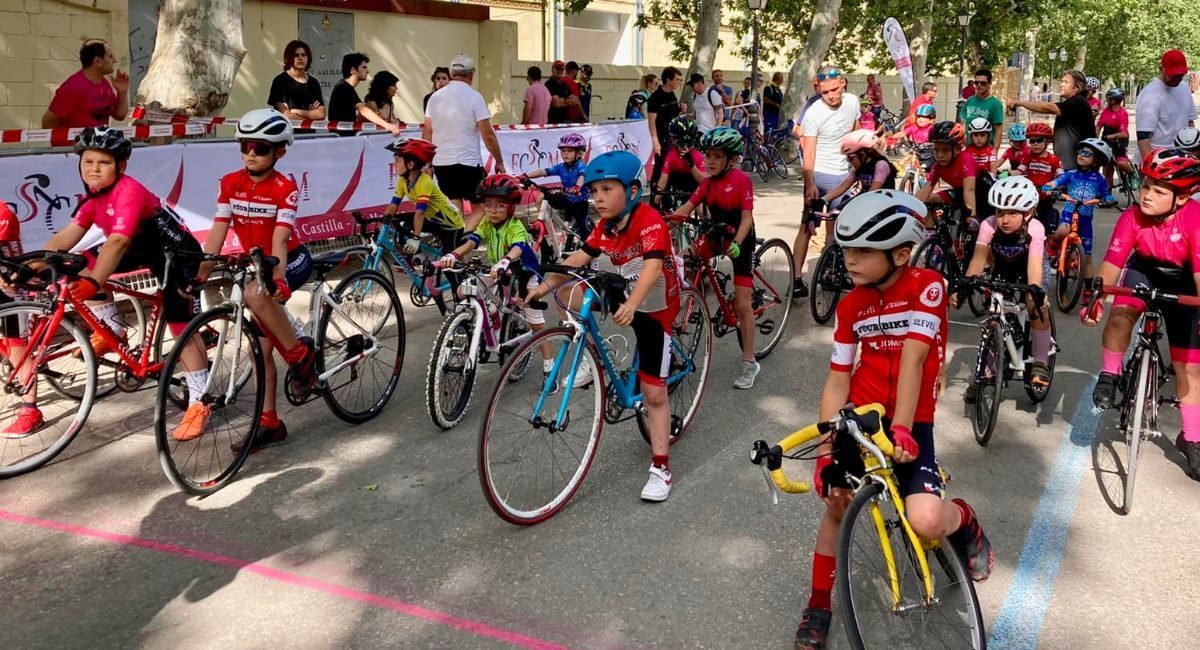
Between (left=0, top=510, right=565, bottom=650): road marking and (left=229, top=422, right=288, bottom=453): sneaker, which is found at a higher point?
(left=229, top=422, right=288, bottom=453): sneaker

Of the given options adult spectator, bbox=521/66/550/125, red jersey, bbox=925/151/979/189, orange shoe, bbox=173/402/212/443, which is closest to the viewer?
orange shoe, bbox=173/402/212/443

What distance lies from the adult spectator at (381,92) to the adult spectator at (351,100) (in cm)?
21

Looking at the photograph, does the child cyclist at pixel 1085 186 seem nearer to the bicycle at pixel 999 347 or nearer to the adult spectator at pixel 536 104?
the bicycle at pixel 999 347

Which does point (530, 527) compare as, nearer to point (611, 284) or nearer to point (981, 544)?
point (611, 284)

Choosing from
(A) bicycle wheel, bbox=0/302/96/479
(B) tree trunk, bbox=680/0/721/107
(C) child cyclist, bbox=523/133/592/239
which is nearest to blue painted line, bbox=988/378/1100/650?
(A) bicycle wheel, bbox=0/302/96/479

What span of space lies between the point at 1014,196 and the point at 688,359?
2438 millimetres

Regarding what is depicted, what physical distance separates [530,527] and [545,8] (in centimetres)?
3311

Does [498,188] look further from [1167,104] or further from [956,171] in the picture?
[1167,104]

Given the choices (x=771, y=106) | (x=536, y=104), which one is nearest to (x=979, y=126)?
(x=536, y=104)

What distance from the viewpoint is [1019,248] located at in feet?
22.1

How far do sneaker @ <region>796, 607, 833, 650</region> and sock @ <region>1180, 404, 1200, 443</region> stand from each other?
285 cm

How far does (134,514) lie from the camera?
16.5ft

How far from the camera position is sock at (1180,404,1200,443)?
5.48 meters

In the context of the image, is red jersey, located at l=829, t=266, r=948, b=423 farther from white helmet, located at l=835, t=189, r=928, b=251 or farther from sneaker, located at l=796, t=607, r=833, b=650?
sneaker, located at l=796, t=607, r=833, b=650
